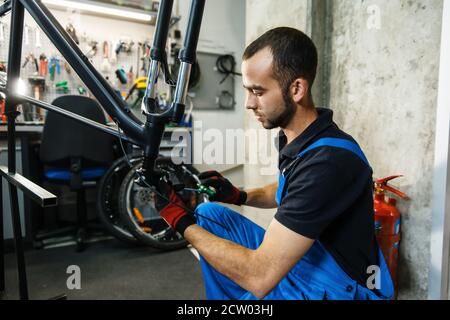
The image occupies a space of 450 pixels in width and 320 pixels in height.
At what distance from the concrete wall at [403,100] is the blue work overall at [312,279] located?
44 centimetres

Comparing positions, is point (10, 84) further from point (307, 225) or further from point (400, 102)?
point (400, 102)

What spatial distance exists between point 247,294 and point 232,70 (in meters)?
2.68

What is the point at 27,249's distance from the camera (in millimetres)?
2004

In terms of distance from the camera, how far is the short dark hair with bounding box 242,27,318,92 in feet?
2.78

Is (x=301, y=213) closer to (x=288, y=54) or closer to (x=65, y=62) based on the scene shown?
(x=288, y=54)

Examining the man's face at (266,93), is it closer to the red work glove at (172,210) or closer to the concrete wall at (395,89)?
the red work glove at (172,210)

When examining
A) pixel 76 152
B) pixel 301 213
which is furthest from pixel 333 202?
pixel 76 152

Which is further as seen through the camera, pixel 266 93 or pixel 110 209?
pixel 110 209

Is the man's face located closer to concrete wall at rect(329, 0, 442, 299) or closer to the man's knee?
the man's knee

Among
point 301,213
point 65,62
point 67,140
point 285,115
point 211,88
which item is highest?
point 65,62

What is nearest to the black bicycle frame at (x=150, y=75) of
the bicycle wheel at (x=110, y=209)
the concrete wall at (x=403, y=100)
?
the concrete wall at (x=403, y=100)

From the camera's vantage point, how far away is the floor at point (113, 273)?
149cm

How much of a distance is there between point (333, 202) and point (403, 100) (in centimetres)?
76

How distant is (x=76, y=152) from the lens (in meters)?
1.93
